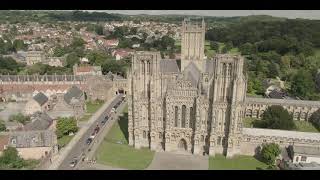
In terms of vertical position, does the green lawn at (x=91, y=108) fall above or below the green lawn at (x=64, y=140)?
above

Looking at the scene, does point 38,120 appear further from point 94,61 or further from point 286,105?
point 94,61

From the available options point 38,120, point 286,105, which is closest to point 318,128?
point 286,105

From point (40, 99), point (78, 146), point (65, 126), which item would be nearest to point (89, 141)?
point (78, 146)

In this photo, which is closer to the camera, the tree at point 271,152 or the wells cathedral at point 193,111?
the tree at point 271,152

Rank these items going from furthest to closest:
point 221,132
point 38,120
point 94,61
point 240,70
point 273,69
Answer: point 94,61 → point 273,69 → point 38,120 → point 221,132 → point 240,70

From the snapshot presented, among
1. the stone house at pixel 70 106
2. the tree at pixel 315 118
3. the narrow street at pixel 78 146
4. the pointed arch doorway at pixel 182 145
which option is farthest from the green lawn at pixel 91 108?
the tree at pixel 315 118

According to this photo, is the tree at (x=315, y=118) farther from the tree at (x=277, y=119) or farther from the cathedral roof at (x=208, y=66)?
the cathedral roof at (x=208, y=66)

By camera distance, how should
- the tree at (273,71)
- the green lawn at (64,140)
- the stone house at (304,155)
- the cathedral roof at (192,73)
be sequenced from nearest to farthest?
the stone house at (304,155) < the cathedral roof at (192,73) < the green lawn at (64,140) < the tree at (273,71)
